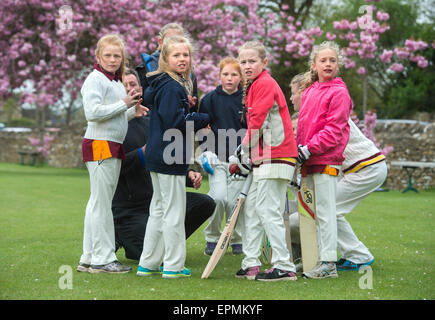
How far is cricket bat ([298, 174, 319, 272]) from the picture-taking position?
5164 mm

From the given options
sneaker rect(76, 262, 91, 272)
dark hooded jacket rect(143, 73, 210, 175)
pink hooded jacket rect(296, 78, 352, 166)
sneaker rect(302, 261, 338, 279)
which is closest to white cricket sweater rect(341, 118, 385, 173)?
pink hooded jacket rect(296, 78, 352, 166)

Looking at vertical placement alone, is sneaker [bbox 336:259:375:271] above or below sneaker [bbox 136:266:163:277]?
below

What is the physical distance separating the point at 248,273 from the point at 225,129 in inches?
68.1

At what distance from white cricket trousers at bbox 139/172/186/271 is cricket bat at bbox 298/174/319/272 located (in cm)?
102

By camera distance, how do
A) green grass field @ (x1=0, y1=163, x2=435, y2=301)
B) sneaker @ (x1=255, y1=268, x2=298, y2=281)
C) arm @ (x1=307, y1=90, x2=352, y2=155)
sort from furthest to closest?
arm @ (x1=307, y1=90, x2=352, y2=155) < sneaker @ (x1=255, y1=268, x2=298, y2=281) < green grass field @ (x1=0, y1=163, x2=435, y2=301)

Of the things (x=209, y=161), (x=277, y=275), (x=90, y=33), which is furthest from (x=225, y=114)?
(x=90, y=33)

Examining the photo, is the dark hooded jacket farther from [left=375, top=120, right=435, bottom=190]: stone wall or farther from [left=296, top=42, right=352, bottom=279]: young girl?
[left=375, top=120, right=435, bottom=190]: stone wall

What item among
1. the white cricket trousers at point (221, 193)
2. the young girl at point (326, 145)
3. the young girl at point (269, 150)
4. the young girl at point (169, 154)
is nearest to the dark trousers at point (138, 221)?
the white cricket trousers at point (221, 193)

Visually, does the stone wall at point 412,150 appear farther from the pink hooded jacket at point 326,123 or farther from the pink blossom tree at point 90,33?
the pink hooded jacket at point 326,123

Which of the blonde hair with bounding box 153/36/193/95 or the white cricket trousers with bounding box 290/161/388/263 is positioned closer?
the blonde hair with bounding box 153/36/193/95

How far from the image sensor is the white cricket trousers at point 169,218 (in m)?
4.93

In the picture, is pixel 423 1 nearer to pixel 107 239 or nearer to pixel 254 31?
pixel 254 31

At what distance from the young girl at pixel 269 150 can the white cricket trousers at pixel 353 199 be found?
797 mm

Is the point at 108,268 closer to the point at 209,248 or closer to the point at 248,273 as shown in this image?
the point at 248,273
